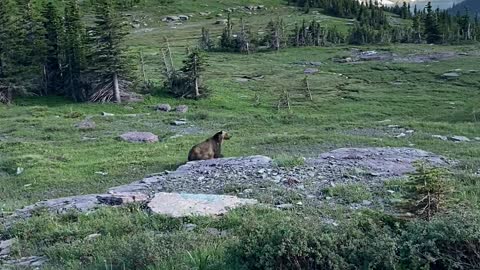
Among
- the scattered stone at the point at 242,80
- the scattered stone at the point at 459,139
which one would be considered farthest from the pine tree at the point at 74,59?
the scattered stone at the point at 459,139

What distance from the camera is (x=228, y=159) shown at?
18.3 metres

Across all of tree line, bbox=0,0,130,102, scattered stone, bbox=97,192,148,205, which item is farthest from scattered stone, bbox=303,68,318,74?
scattered stone, bbox=97,192,148,205

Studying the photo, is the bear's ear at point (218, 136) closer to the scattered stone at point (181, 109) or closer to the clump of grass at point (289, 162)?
the clump of grass at point (289, 162)

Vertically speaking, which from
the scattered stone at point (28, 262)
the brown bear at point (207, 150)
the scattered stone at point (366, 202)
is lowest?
the brown bear at point (207, 150)

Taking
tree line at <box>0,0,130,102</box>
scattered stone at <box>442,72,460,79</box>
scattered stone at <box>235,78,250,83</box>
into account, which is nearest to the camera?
Result: tree line at <box>0,0,130,102</box>

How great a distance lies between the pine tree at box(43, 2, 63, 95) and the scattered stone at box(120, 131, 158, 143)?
69.9 ft

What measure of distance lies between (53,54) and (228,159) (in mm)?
33853

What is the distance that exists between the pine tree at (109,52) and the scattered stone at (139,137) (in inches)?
587

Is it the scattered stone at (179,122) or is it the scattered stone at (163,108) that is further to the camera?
the scattered stone at (163,108)

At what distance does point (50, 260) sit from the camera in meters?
8.62

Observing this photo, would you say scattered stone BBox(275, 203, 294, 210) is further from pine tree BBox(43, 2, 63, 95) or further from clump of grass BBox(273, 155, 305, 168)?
pine tree BBox(43, 2, 63, 95)

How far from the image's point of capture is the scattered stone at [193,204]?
1084cm

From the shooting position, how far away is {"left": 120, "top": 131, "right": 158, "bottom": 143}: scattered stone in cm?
2758

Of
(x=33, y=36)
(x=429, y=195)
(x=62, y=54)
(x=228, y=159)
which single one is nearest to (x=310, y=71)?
(x=62, y=54)
